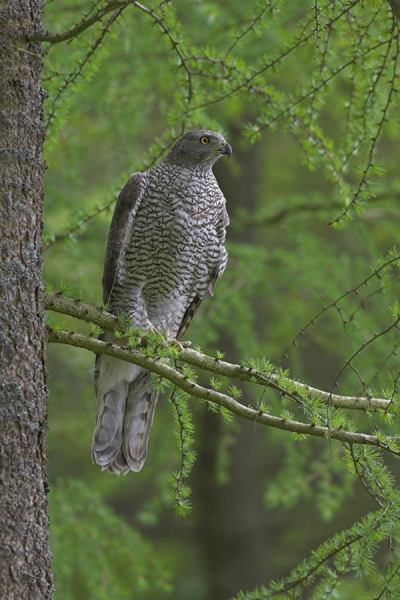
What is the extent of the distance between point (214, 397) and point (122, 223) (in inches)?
69.7

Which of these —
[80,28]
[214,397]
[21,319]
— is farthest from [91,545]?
[80,28]

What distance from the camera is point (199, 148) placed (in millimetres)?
4223

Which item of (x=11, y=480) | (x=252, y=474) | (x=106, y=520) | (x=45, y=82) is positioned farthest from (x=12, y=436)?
(x=252, y=474)

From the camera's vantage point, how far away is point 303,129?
3164 mm

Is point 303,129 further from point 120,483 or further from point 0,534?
point 120,483

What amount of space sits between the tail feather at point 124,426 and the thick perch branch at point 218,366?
48.1 inches

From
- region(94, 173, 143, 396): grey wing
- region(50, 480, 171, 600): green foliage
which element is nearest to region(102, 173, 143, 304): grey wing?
region(94, 173, 143, 396): grey wing

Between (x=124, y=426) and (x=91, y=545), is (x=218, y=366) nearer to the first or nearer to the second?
(x=124, y=426)

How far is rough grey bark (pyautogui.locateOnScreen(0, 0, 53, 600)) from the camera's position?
216 cm

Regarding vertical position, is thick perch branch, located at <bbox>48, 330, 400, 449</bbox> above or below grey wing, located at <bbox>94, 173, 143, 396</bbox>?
below

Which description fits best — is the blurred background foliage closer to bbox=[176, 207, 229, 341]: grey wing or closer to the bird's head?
the bird's head

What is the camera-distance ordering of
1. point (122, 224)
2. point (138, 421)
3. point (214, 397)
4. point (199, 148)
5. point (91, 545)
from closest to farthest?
point (214, 397)
point (122, 224)
point (138, 421)
point (199, 148)
point (91, 545)

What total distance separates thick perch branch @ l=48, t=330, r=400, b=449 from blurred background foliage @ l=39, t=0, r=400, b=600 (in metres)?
0.21

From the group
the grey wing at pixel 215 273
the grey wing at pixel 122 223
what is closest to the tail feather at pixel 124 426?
the grey wing at pixel 215 273
